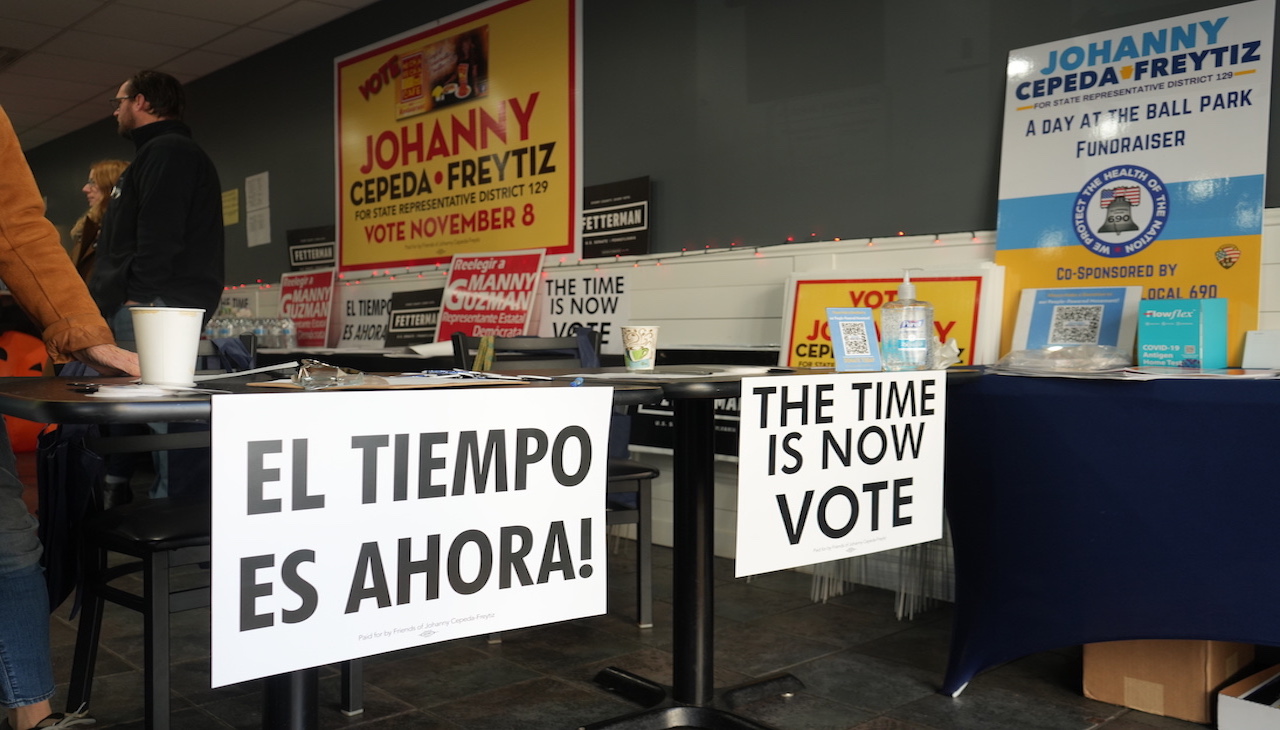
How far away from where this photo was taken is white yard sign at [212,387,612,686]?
117 cm

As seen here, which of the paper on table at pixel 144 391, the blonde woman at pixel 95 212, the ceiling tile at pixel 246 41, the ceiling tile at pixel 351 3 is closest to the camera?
the paper on table at pixel 144 391

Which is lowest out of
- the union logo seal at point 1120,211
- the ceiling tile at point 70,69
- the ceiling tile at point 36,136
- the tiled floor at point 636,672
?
the tiled floor at point 636,672

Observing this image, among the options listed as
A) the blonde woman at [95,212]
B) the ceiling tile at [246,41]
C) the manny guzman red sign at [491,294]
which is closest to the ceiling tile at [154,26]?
the ceiling tile at [246,41]

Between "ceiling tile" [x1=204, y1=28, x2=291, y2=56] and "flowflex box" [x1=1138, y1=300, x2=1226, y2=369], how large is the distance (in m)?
5.12

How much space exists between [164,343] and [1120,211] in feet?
7.84

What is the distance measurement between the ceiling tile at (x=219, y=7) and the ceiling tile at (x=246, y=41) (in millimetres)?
234

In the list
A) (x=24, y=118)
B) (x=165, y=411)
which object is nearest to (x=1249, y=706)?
(x=165, y=411)

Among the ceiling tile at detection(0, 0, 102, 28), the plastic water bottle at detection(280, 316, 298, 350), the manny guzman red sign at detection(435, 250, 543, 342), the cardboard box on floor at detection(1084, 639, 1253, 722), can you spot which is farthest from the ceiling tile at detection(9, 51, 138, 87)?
the cardboard box on floor at detection(1084, 639, 1253, 722)

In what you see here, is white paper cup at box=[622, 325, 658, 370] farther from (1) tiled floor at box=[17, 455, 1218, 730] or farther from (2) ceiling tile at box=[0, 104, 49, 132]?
(2) ceiling tile at box=[0, 104, 49, 132]

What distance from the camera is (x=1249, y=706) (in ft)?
6.62

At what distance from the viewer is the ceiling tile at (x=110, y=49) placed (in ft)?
20.2

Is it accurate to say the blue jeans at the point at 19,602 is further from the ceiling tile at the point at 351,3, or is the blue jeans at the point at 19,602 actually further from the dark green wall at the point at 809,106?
the ceiling tile at the point at 351,3

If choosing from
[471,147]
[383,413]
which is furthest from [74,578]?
[471,147]

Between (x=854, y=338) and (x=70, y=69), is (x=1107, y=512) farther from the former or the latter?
(x=70, y=69)
